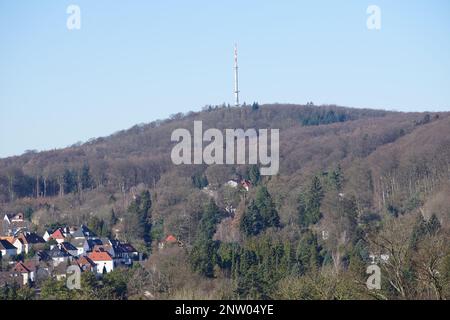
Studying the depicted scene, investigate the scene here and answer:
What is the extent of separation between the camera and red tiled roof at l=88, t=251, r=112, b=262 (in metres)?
29.3

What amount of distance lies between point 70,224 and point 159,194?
6.82m

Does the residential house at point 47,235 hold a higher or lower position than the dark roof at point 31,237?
lower

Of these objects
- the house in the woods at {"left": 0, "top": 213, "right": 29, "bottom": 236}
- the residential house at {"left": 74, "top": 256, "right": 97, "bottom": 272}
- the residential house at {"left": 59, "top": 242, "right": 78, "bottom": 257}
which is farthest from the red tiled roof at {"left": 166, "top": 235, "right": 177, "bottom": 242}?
the house in the woods at {"left": 0, "top": 213, "right": 29, "bottom": 236}

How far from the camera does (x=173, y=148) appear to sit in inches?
2586

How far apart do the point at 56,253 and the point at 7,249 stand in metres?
2.58

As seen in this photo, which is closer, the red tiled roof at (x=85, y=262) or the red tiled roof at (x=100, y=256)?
the red tiled roof at (x=85, y=262)

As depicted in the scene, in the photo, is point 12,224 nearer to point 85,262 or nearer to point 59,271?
point 85,262

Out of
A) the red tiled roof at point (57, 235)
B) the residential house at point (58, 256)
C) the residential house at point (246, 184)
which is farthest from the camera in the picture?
the residential house at point (246, 184)

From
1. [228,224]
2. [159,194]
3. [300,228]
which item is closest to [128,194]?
[159,194]

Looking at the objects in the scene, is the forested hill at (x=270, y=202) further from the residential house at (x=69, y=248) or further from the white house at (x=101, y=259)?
the residential house at (x=69, y=248)

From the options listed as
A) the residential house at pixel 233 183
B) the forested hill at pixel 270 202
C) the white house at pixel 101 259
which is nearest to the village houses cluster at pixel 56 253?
the white house at pixel 101 259

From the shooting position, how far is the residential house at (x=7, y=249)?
3058 centimetres

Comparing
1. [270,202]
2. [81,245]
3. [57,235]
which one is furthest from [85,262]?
[270,202]

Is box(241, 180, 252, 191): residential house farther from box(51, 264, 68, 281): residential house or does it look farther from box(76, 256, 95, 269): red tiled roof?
box(51, 264, 68, 281): residential house
